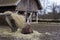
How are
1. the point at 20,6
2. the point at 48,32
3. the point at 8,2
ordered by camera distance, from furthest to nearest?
the point at 20,6 → the point at 8,2 → the point at 48,32

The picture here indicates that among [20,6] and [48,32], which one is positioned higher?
[20,6]

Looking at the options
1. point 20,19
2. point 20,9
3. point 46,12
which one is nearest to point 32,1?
point 20,9

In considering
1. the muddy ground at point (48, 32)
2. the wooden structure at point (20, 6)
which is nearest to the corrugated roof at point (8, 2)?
the wooden structure at point (20, 6)

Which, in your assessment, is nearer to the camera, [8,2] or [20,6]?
[8,2]

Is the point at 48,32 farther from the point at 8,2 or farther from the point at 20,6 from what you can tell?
the point at 20,6

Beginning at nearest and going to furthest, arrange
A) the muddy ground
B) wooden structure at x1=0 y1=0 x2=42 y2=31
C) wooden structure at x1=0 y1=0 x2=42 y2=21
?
the muddy ground < wooden structure at x1=0 y1=0 x2=42 y2=31 < wooden structure at x1=0 y1=0 x2=42 y2=21

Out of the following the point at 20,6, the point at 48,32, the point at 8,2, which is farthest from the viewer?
the point at 20,6

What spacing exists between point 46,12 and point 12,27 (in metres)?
18.2

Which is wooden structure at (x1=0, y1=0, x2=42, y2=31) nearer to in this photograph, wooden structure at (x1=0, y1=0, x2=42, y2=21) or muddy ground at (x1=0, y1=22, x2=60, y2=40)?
wooden structure at (x1=0, y1=0, x2=42, y2=21)

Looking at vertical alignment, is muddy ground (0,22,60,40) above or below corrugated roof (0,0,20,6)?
below

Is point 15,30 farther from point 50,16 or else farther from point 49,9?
point 49,9

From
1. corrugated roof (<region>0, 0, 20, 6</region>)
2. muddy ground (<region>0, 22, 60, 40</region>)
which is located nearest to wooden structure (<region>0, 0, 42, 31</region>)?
corrugated roof (<region>0, 0, 20, 6</region>)

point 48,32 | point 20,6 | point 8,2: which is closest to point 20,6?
point 20,6

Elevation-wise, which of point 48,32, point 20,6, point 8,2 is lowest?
point 48,32
